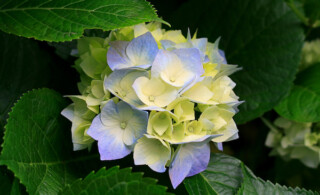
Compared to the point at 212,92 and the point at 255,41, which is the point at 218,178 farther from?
the point at 255,41

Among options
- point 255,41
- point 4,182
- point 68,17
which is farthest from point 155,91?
point 255,41

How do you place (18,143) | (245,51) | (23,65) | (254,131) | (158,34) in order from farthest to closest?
1. (254,131)
2. (245,51)
3. (23,65)
4. (158,34)
5. (18,143)

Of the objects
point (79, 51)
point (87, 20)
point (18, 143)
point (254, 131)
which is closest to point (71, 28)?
point (87, 20)

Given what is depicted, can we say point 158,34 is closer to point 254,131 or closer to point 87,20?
point 87,20

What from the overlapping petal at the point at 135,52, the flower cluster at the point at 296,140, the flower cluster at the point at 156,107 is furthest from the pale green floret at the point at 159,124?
the flower cluster at the point at 296,140

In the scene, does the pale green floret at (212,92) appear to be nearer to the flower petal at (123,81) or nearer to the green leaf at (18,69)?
the flower petal at (123,81)

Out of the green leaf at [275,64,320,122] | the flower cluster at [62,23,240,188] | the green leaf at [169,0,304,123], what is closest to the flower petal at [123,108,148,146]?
the flower cluster at [62,23,240,188]
